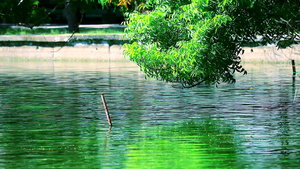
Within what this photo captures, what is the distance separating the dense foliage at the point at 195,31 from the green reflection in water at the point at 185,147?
8.14 ft

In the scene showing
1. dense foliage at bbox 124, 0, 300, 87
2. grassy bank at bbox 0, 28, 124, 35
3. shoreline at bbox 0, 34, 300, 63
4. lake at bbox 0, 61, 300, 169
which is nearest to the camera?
lake at bbox 0, 61, 300, 169

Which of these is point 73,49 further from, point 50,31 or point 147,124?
point 147,124

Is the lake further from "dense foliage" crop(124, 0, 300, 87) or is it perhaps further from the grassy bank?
the grassy bank

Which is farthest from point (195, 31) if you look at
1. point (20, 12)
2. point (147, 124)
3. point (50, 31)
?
point (50, 31)

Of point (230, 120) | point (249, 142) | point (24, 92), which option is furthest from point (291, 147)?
point (24, 92)

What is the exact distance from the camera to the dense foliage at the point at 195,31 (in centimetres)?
2505

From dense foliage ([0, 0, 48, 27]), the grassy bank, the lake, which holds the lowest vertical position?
the lake

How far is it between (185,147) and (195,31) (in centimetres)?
736

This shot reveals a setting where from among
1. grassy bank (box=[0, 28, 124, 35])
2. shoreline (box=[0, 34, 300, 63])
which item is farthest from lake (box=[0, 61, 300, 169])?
grassy bank (box=[0, 28, 124, 35])

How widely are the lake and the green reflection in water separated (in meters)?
0.02

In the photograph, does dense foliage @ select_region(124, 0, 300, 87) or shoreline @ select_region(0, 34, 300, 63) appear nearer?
dense foliage @ select_region(124, 0, 300, 87)

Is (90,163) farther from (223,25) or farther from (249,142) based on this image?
(223,25)

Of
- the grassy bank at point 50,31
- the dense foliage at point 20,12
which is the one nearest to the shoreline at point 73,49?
the grassy bank at point 50,31

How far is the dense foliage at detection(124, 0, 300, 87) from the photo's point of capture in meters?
25.0
